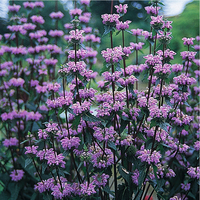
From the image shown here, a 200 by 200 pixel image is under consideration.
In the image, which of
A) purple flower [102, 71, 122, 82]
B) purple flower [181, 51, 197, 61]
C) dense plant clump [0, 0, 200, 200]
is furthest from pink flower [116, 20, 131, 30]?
purple flower [181, 51, 197, 61]

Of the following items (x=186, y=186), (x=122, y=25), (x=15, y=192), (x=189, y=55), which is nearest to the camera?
(x=122, y=25)

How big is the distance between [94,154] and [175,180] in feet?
2.57

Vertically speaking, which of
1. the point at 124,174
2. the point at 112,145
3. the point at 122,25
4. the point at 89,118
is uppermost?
the point at 122,25

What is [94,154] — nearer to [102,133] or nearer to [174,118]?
[102,133]

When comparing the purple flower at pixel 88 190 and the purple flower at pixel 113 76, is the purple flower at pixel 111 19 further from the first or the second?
the purple flower at pixel 88 190

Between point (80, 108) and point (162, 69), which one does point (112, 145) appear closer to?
point (80, 108)

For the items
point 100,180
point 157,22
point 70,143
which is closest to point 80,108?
point 70,143

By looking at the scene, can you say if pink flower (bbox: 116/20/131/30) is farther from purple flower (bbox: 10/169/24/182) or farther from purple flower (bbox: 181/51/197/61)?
purple flower (bbox: 10/169/24/182)

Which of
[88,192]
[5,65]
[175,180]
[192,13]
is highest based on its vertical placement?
[192,13]

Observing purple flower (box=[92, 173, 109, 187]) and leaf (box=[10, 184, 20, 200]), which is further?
leaf (box=[10, 184, 20, 200])

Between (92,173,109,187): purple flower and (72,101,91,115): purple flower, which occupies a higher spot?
(72,101,91,115): purple flower

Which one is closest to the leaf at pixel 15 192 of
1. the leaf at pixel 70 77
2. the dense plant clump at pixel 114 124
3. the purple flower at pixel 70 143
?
the dense plant clump at pixel 114 124

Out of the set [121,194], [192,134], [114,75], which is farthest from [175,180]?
[114,75]

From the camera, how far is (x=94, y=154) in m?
1.18
